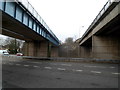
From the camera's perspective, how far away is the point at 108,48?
18.9 m

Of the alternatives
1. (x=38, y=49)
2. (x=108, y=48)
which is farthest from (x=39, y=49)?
(x=108, y=48)

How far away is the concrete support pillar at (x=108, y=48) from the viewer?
18.8 meters

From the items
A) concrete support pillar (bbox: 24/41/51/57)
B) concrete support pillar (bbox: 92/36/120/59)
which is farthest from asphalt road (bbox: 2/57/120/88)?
concrete support pillar (bbox: 24/41/51/57)

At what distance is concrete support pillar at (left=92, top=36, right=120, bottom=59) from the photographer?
18.8 metres

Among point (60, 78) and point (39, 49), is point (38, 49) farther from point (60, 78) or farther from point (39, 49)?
point (60, 78)

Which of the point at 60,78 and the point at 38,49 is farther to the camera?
the point at 38,49

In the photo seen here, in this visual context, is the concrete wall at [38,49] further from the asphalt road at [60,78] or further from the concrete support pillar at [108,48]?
the asphalt road at [60,78]

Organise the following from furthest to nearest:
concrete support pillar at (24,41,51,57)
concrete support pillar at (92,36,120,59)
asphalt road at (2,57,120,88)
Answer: concrete support pillar at (24,41,51,57) → concrete support pillar at (92,36,120,59) → asphalt road at (2,57,120,88)

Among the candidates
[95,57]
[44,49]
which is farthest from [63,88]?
[44,49]

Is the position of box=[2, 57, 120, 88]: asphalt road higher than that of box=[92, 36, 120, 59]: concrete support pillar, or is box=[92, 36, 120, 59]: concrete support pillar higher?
box=[92, 36, 120, 59]: concrete support pillar

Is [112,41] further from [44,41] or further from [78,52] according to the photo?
[78,52]

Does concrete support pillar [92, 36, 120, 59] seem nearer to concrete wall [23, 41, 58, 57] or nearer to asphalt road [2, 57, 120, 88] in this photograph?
asphalt road [2, 57, 120, 88]

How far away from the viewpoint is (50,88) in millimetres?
5234

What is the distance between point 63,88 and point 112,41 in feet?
57.3
